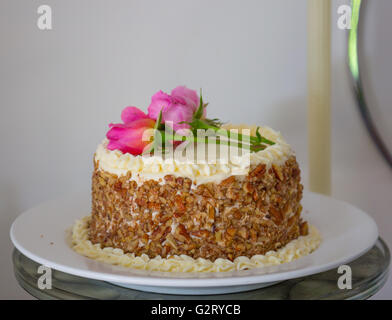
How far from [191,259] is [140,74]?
2.91 ft

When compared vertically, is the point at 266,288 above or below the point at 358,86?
below

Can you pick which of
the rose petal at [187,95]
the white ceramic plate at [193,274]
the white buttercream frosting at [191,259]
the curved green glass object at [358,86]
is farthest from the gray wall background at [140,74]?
the white buttercream frosting at [191,259]

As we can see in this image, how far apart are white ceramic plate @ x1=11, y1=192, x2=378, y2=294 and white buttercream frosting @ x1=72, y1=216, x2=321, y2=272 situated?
3 centimetres

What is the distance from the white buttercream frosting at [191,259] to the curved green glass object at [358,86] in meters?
0.74

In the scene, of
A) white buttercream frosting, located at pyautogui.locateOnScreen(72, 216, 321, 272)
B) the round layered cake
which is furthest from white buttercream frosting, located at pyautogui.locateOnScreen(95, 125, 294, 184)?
white buttercream frosting, located at pyautogui.locateOnScreen(72, 216, 321, 272)

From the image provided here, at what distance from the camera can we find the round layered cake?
3.38ft

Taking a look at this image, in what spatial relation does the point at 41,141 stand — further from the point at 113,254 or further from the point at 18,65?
the point at 113,254

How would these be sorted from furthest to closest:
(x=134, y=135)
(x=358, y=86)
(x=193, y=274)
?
1. (x=358, y=86)
2. (x=134, y=135)
3. (x=193, y=274)

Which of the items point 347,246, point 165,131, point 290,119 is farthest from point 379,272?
point 290,119

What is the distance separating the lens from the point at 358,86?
68.1 inches

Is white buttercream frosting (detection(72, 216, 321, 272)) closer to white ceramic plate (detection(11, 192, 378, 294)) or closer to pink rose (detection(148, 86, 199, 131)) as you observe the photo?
white ceramic plate (detection(11, 192, 378, 294))

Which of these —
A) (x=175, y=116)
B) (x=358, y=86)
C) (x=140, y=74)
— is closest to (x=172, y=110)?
(x=175, y=116)

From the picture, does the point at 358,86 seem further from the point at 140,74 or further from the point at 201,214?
the point at 201,214
